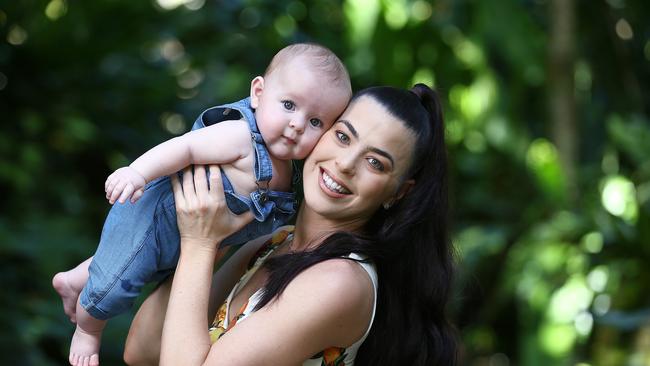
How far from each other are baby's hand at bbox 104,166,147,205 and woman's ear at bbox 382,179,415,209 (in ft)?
1.87

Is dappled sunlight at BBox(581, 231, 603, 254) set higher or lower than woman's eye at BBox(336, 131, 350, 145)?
lower

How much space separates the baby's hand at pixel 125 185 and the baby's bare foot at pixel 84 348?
18.8 inches

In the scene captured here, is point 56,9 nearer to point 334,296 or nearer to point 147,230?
point 147,230

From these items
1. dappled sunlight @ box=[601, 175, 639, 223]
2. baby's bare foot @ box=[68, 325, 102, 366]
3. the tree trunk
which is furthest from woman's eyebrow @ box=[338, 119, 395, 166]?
the tree trunk

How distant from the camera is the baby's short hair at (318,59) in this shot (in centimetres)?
201

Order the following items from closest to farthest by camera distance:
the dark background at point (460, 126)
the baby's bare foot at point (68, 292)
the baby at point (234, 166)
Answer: the baby at point (234, 166) < the baby's bare foot at point (68, 292) < the dark background at point (460, 126)

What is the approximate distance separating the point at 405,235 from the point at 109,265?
2.18 ft

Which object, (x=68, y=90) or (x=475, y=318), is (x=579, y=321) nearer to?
(x=475, y=318)

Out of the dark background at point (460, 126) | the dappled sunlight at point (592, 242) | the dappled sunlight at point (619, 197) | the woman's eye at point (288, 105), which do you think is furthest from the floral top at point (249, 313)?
the dappled sunlight at point (592, 242)

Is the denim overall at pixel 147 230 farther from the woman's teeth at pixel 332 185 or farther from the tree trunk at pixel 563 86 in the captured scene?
the tree trunk at pixel 563 86

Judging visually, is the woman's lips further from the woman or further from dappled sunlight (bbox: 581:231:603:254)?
dappled sunlight (bbox: 581:231:603:254)

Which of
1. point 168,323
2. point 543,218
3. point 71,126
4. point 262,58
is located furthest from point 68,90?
point 168,323

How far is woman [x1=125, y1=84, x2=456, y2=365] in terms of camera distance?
6.45ft

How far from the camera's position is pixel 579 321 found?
485 cm
